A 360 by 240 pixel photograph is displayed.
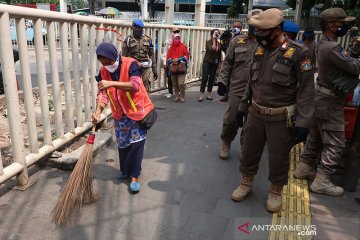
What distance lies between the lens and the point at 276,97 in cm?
298

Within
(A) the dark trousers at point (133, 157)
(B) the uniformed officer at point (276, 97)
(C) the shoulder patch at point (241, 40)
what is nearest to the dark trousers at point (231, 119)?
(C) the shoulder patch at point (241, 40)

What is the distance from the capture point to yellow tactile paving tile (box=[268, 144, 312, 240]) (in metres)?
2.88

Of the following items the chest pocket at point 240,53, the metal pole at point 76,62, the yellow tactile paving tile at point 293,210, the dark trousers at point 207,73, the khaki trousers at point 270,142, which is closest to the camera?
the yellow tactile paving tile at point 293,210

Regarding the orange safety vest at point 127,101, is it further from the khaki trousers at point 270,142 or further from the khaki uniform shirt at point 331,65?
the khaki uniform shirt at point 331,65

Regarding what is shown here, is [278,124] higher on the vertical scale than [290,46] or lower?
lower

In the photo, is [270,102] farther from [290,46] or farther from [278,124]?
[290,46]

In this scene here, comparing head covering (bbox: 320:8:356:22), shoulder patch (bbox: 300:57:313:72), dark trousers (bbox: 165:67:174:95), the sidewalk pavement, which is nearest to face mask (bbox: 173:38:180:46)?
dark trousers (bbox: 165:67:174:95)

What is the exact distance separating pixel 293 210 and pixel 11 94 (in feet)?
9.69

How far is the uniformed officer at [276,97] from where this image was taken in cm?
280

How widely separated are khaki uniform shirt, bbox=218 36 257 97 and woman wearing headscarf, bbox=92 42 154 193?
1198 millimetres

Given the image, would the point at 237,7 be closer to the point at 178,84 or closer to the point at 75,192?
the point at 178,84

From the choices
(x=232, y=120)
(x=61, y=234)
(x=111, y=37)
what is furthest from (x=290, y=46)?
(x=111, y=37)

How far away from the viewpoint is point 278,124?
2.99 metres

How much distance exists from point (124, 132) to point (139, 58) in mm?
3017
